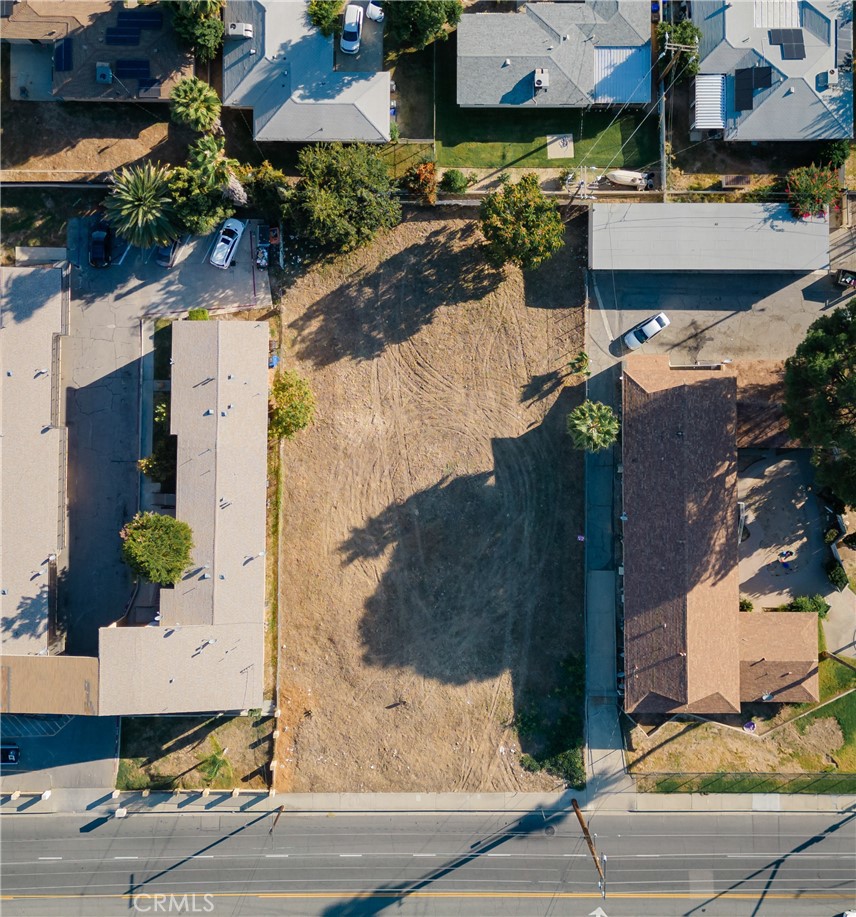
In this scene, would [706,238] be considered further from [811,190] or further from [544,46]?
[544,46]

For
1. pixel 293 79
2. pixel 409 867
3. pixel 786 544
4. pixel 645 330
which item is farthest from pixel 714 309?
pixel 409 867

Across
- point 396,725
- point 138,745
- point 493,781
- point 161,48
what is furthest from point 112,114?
point 493,781

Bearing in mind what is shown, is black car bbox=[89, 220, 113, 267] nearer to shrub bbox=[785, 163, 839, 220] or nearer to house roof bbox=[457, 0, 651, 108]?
house roof bbox=[457, 0, 651, 108]

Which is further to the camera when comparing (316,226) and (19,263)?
(19,263)

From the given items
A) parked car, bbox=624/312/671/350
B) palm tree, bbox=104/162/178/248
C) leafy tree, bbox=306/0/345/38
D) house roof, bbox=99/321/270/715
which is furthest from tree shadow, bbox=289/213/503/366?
leafy tree, bbox=306/0/345/38

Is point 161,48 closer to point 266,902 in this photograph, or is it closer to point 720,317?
point 720,317

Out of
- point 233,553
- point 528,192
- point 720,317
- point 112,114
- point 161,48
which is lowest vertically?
point 233,553

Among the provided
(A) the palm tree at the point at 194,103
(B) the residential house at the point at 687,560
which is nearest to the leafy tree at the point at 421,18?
(A) the palm tree at the point at 194,103
